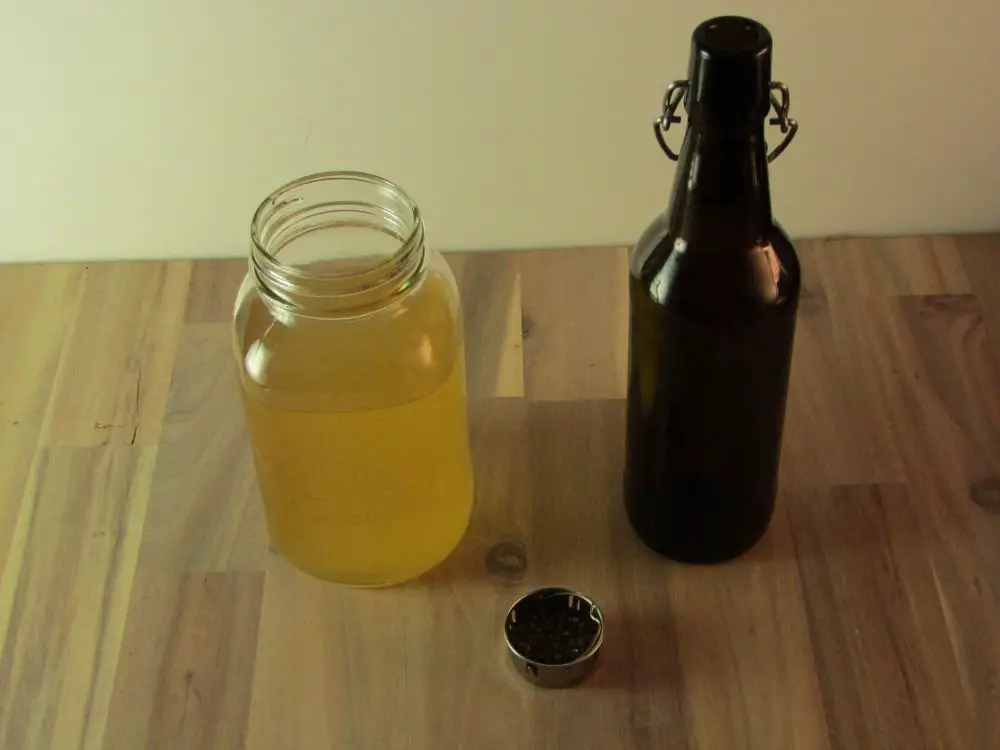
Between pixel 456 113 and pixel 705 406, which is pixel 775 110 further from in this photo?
pixel 456 113

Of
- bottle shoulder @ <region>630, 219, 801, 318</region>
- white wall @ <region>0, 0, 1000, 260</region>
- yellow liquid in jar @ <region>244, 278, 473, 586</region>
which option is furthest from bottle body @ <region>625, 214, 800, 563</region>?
white wall @ <region>0, 0, 1000, 260</region>

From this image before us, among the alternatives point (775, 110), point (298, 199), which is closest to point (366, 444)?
point (298, 199)

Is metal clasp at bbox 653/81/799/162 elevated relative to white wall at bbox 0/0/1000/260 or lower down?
elevated

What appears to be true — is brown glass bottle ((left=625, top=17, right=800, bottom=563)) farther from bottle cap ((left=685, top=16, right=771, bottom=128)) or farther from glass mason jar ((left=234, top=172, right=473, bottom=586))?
glass mason jar ((left=234, top=172, right=473, bottom=586))

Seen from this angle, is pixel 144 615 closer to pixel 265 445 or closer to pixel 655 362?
pixel 265 445

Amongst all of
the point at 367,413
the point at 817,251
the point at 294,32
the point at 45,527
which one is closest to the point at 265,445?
the point at 367,413

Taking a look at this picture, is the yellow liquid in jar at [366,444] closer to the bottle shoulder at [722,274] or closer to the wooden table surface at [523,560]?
the wooden table surface at [523,560]
